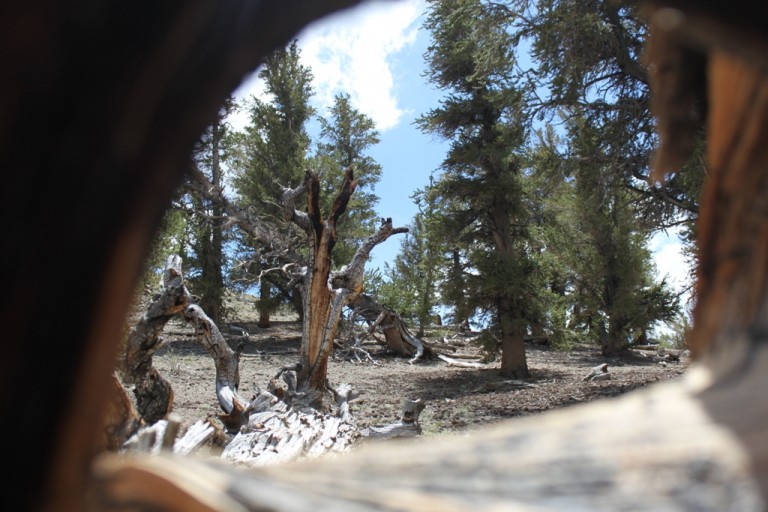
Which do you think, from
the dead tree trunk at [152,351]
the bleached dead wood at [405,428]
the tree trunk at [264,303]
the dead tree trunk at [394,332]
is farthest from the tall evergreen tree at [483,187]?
the tree trunk at [264,303]

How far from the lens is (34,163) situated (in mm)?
686

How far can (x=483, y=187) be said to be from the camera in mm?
12367

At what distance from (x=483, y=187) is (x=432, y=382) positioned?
15.4 feet

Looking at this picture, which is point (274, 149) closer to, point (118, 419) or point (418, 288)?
point (418, 288)

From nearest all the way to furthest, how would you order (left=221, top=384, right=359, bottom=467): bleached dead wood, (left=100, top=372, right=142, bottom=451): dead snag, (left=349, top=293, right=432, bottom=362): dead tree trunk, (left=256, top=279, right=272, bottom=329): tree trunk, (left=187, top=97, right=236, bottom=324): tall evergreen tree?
(left=100, top=372, right=142, bottom=451): dead snag < (left=221, top=384, right=359, bottom=467): bleached dead wood < (left=349, top=293, right=432, bottom=362): dead tree trunk < (left=187, top=97, right=236, bottom=324): tall evergreen tree < (left=256, top=279, right=272, bottom=329): tree trunk

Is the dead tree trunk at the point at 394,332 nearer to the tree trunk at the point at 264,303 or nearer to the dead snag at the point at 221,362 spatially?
the tree trunk at the point at 264,303

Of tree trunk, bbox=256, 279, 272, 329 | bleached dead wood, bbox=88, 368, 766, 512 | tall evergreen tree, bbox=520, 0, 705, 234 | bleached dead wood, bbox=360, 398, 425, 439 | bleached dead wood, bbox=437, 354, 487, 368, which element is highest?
tall evergreen tree, bbox=520, 0, 705, 234

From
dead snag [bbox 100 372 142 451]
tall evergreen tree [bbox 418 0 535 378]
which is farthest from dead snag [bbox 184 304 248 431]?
tall evergreen tree [bbox 418 0 535 378]

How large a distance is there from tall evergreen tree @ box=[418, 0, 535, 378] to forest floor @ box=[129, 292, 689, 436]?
164cm

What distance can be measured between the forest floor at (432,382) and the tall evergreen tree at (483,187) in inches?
64.5

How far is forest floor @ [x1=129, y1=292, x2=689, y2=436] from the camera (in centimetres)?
771

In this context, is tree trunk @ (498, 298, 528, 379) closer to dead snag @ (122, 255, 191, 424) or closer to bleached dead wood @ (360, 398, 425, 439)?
bleached dead wood @ (360, 398, 425, 439)

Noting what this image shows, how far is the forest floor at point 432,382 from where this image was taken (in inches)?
304

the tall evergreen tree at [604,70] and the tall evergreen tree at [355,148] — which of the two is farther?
the tall evergreen tree at [355,148]
